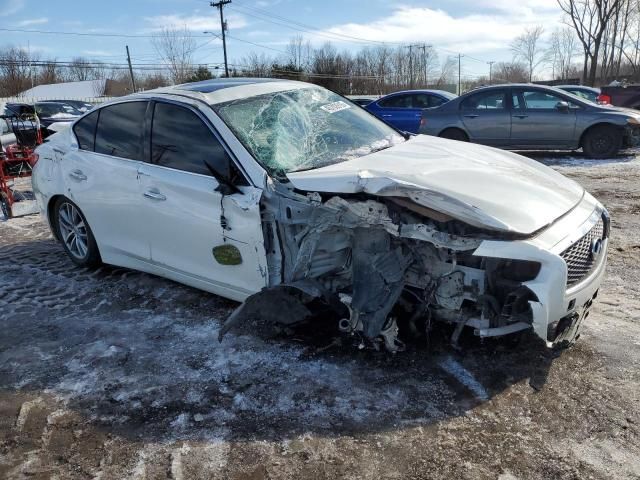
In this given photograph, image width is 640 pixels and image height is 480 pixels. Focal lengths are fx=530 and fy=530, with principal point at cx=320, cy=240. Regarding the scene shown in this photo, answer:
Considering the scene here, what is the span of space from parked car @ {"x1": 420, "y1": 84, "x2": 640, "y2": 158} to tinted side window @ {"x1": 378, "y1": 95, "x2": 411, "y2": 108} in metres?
1.79

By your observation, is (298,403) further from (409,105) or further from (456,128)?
(409,105)

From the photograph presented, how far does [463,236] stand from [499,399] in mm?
883

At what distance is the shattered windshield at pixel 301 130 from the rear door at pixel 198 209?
0.70 feet

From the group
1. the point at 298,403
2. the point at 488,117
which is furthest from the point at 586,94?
the point at 298,403

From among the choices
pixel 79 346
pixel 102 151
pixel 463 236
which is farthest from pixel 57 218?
pixel 463 236

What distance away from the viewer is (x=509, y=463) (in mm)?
2344

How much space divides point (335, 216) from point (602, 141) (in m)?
9.15

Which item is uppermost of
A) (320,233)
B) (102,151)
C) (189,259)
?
(102,151)

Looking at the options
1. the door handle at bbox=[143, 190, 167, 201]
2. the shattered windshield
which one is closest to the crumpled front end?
the shattered windshield

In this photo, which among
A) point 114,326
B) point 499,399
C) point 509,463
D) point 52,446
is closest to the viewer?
point 509,463

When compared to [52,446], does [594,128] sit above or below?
above

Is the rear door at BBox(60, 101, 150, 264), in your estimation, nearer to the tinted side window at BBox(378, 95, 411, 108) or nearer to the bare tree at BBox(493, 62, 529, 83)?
the tinted side window at BBox(378, 95, 411, 108)

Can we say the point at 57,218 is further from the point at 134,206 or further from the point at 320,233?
the point at 320,233

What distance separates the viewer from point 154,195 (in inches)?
150
